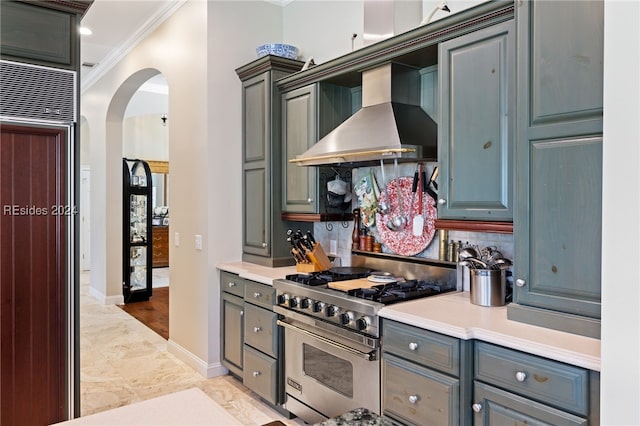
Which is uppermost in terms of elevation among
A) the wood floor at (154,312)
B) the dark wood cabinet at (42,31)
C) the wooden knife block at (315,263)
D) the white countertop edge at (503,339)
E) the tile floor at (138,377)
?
the dark wood cabinet at (42,31)

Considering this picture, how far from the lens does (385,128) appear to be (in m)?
2.62

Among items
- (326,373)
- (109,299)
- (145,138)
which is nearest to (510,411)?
(326,373)

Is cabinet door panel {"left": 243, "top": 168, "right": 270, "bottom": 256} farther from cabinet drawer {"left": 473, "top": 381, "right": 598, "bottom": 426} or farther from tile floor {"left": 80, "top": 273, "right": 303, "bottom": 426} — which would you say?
cabinet drawer {"left": 473, "top": 381, "right": 598, "bottom": 426}

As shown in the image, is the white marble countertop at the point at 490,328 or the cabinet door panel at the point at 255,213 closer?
the white marble countertop at the point at 490,328

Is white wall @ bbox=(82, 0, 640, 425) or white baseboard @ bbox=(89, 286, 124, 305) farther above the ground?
white wall @ bbox=(82, 0, 640, 425)

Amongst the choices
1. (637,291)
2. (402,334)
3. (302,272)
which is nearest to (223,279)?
(302,272)

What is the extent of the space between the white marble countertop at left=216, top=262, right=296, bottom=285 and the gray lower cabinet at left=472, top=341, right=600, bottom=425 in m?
1.60

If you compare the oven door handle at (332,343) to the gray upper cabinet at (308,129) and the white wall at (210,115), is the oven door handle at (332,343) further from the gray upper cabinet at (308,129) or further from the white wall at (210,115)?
the white wall at (210,115)

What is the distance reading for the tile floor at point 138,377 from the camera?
3.23m

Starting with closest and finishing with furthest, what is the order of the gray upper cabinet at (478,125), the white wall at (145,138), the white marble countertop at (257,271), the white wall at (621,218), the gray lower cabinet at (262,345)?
the white wall at (621,218)
the gray upper cabinet at (478,125)
the gray lower cabinet at (262,345)
the white marble countertop at (257,271)
the white wall at (145,138)

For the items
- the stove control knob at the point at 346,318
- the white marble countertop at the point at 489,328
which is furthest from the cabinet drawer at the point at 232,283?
the white marble countertop at the point at 489,328

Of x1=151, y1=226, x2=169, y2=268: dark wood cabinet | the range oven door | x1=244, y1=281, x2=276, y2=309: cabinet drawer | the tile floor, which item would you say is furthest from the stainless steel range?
x1=151, y1=226, x2=169, y2=268: dark wood cabinet

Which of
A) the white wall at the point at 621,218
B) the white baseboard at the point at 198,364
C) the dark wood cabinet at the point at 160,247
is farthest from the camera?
the dark wood cabinet at the point at 160,247

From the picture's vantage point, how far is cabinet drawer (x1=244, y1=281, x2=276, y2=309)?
10.2ft
